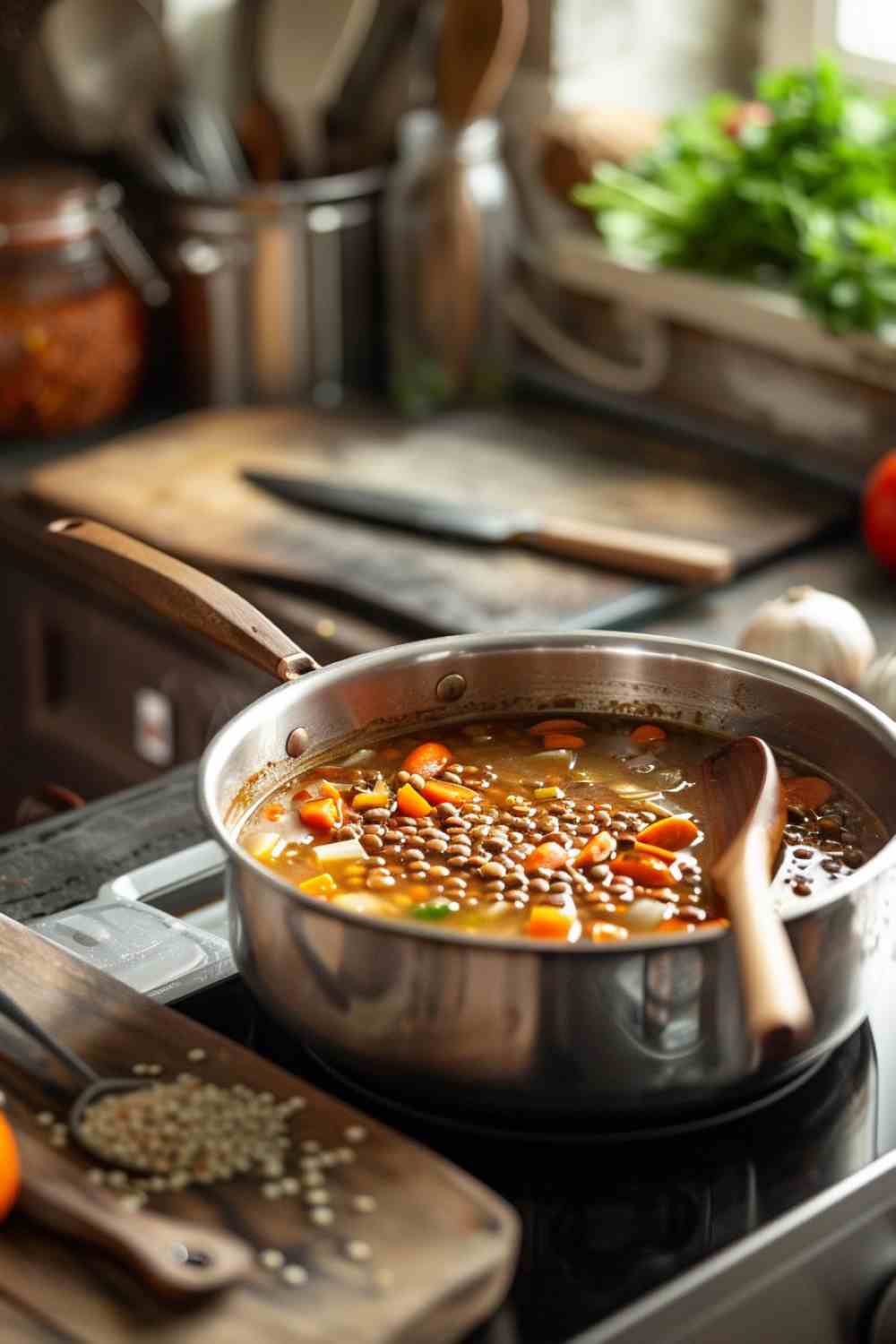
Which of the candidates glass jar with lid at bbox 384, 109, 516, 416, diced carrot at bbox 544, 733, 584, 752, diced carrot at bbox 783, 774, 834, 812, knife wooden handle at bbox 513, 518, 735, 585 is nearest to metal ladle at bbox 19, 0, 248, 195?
glass jar with lid at bbox 384, 109, 516, 416

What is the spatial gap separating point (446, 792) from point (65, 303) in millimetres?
1223

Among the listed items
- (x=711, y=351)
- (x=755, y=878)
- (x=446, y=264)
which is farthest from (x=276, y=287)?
(x=755, y=878)

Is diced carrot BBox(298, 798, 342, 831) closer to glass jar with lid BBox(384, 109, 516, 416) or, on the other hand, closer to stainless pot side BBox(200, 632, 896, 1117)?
stainless pot side BBox(200, 632, 896, 1117)

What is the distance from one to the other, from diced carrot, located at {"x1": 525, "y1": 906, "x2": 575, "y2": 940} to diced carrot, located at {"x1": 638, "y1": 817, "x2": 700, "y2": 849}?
0.09 metres

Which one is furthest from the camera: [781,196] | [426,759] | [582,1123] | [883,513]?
[781,196]

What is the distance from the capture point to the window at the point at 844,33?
2.19m

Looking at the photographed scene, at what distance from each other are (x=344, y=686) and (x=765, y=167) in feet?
3.73

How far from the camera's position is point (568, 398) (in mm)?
2271

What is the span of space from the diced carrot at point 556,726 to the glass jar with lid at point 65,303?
1139mm

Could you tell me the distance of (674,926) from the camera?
92 centimetres

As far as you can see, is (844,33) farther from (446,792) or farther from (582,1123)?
(582,1123)

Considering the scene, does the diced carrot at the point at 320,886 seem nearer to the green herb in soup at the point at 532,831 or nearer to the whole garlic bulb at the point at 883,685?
the green herb in soup at the point at 532,831

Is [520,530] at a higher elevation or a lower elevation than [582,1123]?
lower

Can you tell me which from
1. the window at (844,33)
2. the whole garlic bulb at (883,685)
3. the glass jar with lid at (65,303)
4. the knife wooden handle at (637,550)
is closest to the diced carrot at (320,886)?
the whole garlic bulb at (883,685)
